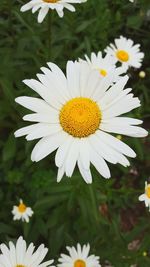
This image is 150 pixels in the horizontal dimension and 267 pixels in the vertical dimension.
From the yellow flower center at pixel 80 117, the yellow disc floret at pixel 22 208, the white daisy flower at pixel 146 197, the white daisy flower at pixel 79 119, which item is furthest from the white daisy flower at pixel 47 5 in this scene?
the yellow disc floret at pixel 22 208

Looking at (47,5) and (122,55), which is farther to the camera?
(122,55)

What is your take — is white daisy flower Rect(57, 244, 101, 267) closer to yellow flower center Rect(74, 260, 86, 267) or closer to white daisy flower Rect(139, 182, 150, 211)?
yellow flower center Rect(74, 260, 86, 267)

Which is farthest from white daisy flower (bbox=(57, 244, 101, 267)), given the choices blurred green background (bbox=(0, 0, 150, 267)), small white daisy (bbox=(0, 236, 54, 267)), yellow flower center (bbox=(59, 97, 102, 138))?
yellow flower center (bbox=(59, 97, 102, 138))

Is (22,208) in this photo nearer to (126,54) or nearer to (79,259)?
(79,259)

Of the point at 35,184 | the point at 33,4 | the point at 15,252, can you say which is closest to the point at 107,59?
the point at 33,4

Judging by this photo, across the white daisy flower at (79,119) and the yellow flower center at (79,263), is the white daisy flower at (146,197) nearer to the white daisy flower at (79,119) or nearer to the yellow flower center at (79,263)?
the yellow flower center at (79,263)

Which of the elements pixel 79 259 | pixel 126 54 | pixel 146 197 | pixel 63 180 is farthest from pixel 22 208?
pixel 126 54
